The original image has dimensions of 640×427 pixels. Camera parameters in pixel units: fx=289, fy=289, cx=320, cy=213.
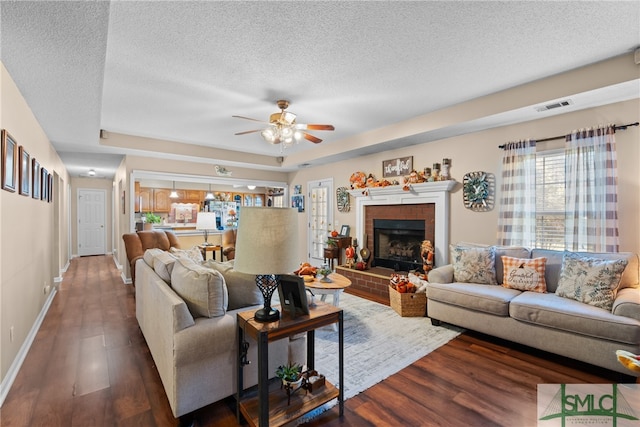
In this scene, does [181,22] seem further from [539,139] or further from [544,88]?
[539,139]

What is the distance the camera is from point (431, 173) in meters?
4.42

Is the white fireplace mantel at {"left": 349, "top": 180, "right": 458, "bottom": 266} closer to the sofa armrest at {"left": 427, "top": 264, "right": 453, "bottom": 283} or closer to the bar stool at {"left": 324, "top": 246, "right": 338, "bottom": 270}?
the sofa armrest at {"left": 427, "top": 264, "right": 453, "bottom": 283}

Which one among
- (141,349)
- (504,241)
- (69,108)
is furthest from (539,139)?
(69,108)

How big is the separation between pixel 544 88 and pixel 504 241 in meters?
1.75

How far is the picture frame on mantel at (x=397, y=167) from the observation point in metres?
4.75

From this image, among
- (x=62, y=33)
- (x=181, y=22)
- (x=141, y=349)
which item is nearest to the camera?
(x=62, y=33)

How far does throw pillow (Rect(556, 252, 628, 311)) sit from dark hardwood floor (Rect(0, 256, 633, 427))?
578 mm

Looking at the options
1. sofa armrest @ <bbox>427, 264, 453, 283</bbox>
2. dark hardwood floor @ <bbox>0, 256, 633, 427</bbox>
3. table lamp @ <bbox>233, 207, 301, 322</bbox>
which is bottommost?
dark hardwood floor @ <bbox>0, 256, 633, 427</bbox>

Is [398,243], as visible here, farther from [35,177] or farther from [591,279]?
[35,177]

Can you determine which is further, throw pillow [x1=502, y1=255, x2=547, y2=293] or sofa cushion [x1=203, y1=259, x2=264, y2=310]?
throw pillow [x1=502, y1=255, x2=547, y2=293]

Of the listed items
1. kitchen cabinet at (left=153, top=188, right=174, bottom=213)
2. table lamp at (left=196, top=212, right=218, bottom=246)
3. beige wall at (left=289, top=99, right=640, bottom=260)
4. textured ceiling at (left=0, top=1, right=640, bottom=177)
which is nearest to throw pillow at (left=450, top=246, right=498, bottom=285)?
beige wall at (left=289, top=99, right=640, bottom=260)

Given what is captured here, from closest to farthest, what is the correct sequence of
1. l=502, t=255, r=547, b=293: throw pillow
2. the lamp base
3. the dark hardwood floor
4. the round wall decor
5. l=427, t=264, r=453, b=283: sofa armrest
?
the lamp base, the dark hardwood floor, l=502, t=255, r=547, b=293: throw pillow, l=427, t=264, r=453, b=283: sofa armrest, the round wall decor

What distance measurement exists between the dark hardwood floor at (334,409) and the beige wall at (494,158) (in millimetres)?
1491

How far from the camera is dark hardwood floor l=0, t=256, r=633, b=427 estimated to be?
185 cm
